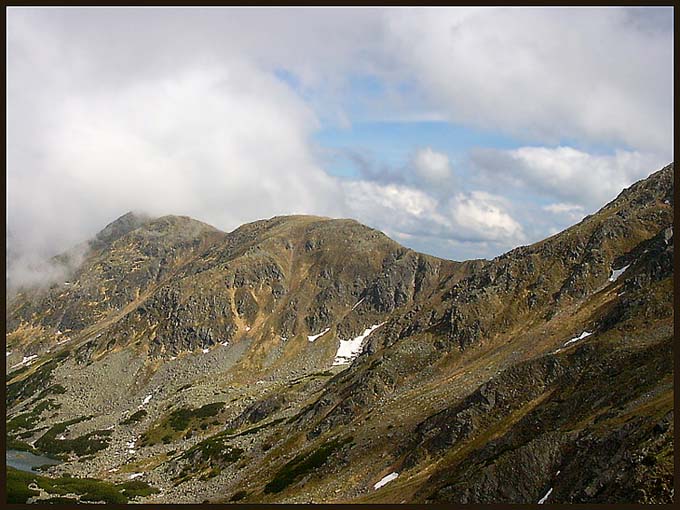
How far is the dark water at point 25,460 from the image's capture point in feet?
568

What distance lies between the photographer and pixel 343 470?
293 ft

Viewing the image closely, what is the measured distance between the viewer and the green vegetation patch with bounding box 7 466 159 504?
115 metres

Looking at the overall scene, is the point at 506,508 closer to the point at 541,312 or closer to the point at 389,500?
the point at 389,500

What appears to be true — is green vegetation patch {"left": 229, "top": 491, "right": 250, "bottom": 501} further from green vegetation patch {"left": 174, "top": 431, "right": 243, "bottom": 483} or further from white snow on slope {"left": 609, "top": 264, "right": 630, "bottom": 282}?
white snow on slope {"left": 609, "top": 264, "right": 630, "bottom": 282}

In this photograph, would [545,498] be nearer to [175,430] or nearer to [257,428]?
[257,428]


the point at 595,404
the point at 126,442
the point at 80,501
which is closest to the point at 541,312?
the point at 595,404

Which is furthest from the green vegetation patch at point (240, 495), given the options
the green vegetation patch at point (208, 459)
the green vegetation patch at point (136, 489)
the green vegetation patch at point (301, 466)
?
the green vegetation patch at point (136, 489)

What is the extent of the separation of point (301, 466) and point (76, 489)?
2687 inches

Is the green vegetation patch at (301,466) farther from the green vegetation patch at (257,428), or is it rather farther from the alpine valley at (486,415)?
the green vegetation patch at (257,428)

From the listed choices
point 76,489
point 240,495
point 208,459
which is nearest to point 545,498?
point 240,495

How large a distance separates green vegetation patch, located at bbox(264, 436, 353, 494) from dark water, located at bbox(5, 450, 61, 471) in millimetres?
117216

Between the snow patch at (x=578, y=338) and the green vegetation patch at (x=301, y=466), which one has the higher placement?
the snow patch at (x=578, y=338)

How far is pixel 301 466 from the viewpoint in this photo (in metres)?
99.0

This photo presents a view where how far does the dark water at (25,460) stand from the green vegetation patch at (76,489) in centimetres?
3958
